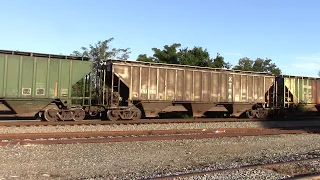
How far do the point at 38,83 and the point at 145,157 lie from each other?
31.0 ft

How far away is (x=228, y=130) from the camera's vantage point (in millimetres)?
14086

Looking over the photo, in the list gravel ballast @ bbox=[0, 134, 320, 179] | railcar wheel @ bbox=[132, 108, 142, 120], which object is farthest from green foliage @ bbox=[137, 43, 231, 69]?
gravel ballast @ bbox=[0, 134, 320, 179]

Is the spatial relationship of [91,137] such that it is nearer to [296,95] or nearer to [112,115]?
[112,115]

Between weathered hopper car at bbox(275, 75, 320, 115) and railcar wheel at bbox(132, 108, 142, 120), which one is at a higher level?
weathered hopper car at bbox(275, 75, 320, 115)

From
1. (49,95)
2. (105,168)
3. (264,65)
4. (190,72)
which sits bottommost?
(105,168)

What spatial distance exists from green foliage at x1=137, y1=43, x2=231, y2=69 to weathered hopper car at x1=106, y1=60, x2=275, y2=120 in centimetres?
1162

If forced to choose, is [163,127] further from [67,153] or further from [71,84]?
[67,153]

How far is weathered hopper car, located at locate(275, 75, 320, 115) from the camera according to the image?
2311 centimetres

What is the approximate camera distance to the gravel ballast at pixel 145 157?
6422mm

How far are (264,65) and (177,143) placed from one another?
65.3 m

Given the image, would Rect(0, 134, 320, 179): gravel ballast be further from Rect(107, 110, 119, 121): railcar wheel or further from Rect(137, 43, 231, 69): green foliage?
Rect(137, 43, 231, 69): green foliage

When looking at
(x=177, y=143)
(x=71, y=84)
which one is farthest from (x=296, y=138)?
(x=71, y=84)

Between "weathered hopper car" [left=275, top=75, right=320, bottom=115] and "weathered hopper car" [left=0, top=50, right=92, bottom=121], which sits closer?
"weathered hopper car" [left=0, top=50, right=92, bottom=121]

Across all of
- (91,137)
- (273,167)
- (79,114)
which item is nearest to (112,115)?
(79,114)
